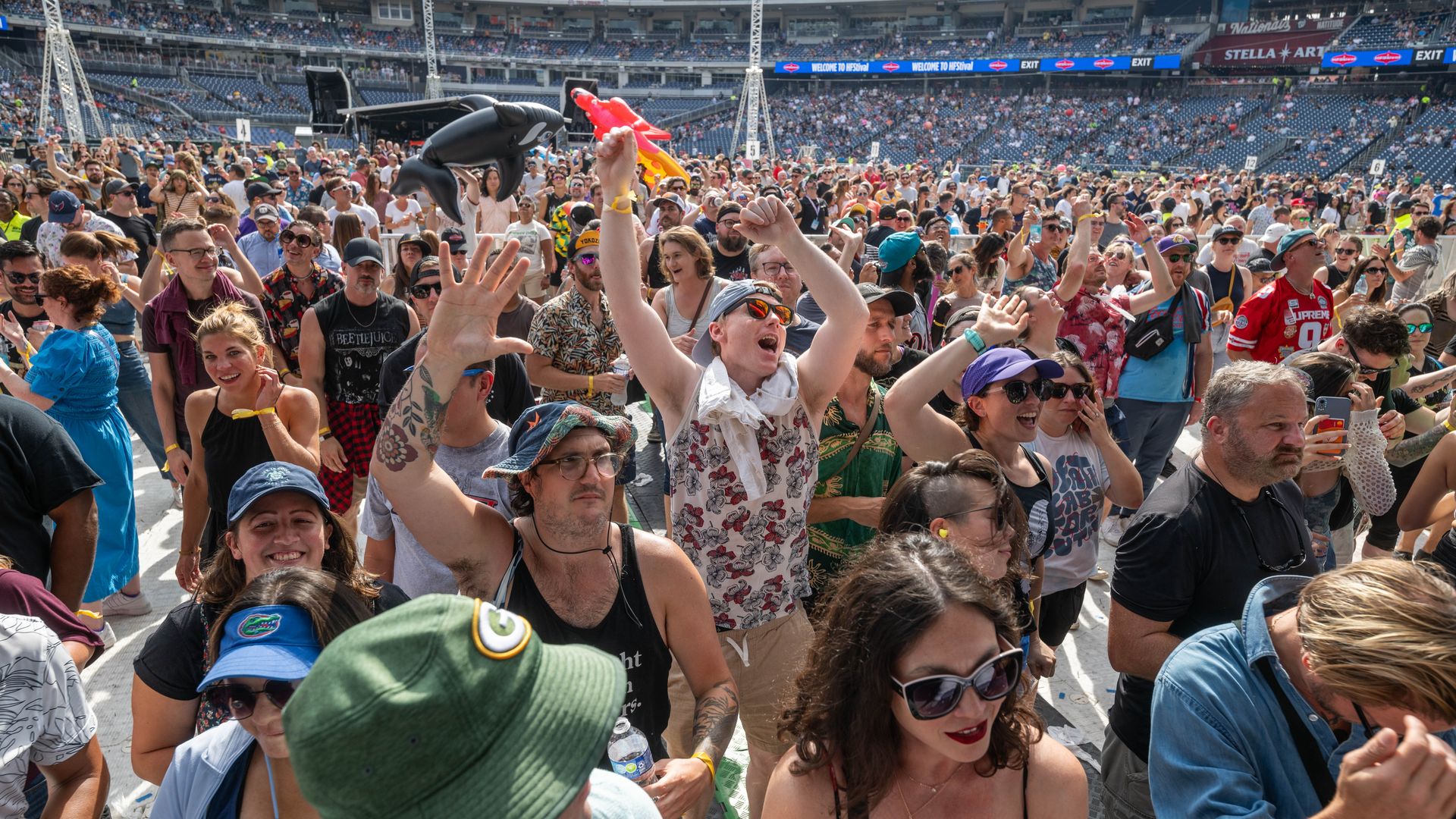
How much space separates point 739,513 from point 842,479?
633 mm

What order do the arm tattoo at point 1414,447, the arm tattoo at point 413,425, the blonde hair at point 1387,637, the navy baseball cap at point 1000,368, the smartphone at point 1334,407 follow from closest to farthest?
1. the blonde hair at point 1387,637
2. the arm tattoo at point 413,425
3. the navy baseball cap at point 1000,368
4. the smartphone at point 1334,407
5. the arm tattoo at point 1414,447

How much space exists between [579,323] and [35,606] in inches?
111

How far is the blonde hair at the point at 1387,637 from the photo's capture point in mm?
1461

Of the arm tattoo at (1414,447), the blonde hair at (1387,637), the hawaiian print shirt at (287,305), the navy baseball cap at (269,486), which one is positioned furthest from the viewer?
the hawaiian print shirt at (287,305)

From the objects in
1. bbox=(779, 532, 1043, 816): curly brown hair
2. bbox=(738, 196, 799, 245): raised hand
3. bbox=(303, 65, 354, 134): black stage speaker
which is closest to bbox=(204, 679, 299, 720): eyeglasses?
bbox=(779, 532, 1043, 816): curly brown hair

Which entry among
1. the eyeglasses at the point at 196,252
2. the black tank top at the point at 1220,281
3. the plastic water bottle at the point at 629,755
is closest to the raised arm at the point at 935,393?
the plastic water bottle at the point at 629,755

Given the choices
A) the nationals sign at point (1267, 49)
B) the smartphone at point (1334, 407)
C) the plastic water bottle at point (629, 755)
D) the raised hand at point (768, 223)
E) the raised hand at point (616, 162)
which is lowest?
the plastic water bottle at point (629, 755)

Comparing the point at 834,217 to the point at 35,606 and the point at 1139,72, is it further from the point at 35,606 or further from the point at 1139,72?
the point at 1139,72

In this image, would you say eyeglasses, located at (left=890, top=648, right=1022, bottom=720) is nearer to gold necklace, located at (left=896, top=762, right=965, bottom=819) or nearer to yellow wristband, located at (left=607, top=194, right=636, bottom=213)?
gold necklace, located at (left=896, top=762, right=965, bottom=819)

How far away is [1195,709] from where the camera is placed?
1.77 meters

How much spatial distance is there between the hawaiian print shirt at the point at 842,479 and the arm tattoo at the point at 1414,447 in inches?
91.9

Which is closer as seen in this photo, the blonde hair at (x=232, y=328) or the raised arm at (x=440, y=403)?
the raised arm at (x=440, y=403)

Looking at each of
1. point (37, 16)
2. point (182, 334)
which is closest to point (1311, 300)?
point (182, 334)

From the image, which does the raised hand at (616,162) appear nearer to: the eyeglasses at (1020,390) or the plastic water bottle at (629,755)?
the eyeglasses at (1020,390)
